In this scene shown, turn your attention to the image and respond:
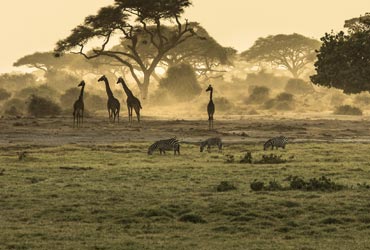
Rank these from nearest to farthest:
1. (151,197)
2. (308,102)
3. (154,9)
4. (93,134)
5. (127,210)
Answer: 1. (127,210)
2. (151,197)
3. (93,134)
4. (154,9)
5. (308,102)

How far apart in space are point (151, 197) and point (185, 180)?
2997 mm

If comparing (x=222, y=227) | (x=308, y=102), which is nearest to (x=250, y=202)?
(x=222, y=227)

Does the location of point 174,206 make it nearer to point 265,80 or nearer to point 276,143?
point 276,143

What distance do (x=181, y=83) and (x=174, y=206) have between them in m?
67.5

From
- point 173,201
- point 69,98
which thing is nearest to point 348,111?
point 69,98

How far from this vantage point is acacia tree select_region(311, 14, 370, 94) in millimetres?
49594

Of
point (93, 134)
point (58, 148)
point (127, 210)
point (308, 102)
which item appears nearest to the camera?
point (127, 210)

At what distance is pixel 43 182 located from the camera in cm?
2017

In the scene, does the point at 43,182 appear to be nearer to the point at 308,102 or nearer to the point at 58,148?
the point at 58,148

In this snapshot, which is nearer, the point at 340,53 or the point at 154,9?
the point at 340,53

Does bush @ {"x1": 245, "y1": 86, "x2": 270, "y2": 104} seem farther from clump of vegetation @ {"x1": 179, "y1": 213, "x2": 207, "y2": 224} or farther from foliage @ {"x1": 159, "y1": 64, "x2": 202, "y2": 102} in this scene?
clump of vegetation @ {"x1": 179, "y1": 213, "x2": 207, "y2": 224}

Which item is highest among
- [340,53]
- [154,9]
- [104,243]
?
[154,9]

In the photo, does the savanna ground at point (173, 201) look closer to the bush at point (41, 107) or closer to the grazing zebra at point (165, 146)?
the grazing zebra at point (165, 146)

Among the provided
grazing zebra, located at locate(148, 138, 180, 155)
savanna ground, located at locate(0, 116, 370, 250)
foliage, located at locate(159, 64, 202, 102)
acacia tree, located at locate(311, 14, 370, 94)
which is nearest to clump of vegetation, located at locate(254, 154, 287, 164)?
savanna ground, located at locate(0, 116, 370, 250)
